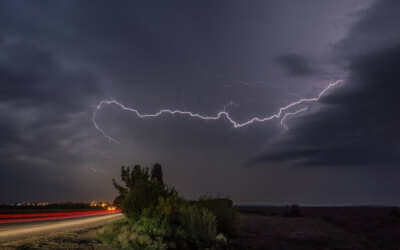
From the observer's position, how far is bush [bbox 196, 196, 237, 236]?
18.9 m

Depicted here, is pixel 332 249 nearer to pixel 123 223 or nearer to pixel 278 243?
pixel 278 243

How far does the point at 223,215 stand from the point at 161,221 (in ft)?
15.9

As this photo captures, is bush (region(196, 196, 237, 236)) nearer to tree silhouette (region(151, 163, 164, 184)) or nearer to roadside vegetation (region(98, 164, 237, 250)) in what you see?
roadside vegetation (region(98, 164, 237, 250))

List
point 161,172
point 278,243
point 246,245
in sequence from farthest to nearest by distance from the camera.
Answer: point 161,172
point 278,243
point 246,245

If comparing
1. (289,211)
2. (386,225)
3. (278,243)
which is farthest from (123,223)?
(289,211)

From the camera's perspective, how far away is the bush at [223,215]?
18859mm

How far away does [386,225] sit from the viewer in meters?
32.4

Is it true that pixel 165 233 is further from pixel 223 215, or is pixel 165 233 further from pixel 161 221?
pixel 223 215

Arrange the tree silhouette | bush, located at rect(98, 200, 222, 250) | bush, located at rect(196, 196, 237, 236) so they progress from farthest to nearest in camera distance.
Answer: the tree silhouette → bush, located at rect(196, 196, 237, 236) → bush, located at rect(98, 200, 222, 250)

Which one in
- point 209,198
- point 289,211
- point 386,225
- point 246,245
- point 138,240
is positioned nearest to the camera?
point 138,240

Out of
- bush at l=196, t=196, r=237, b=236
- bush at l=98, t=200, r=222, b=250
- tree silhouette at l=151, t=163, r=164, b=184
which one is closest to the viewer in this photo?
bush at l=98, t=200, r=222, b=250

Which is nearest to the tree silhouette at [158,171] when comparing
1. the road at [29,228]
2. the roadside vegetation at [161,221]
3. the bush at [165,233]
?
Result: the road at [29,228]

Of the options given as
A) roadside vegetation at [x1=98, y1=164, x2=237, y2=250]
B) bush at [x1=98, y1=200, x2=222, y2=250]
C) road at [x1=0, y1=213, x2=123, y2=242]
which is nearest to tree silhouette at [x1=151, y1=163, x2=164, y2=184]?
road at [x1=0, y1=213, x2=123, y2=242]

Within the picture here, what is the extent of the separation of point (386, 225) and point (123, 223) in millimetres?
25166
